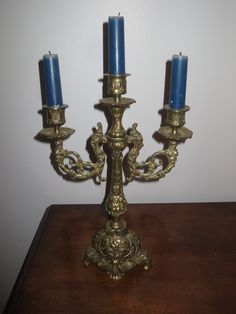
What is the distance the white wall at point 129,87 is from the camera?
81 centimetres

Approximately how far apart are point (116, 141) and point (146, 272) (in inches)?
14.2

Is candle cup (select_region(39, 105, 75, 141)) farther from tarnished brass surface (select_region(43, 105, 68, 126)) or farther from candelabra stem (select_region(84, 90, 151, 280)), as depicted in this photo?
candelabra stem (select_region(84, 90, 151, 280))

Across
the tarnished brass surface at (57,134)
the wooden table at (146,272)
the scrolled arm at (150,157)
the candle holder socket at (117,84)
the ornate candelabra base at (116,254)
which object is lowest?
the wooden table at (146,272)

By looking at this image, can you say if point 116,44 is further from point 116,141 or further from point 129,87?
point 129,87

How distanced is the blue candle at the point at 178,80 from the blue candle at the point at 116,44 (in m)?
0.11

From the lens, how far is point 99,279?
706 millimetres

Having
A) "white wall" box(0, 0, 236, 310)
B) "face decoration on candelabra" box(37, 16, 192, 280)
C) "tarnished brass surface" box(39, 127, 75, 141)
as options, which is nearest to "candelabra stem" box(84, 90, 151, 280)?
"face decoration on candelabra" box(37, 16, 192, 280)

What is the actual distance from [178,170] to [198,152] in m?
0.10

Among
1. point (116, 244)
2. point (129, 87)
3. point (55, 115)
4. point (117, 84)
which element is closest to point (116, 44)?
point (117, 84)

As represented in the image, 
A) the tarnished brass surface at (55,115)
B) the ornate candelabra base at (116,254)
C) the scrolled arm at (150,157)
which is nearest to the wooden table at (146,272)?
the ornate candelabra base at (116,254)

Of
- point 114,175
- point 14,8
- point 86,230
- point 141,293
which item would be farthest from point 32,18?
point 141,293

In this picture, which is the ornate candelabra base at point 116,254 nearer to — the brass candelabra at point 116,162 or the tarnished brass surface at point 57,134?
the brass candelabra at point 116,162

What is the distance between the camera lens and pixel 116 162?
0.68 m

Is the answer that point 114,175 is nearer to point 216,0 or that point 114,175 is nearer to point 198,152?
point 198,152
